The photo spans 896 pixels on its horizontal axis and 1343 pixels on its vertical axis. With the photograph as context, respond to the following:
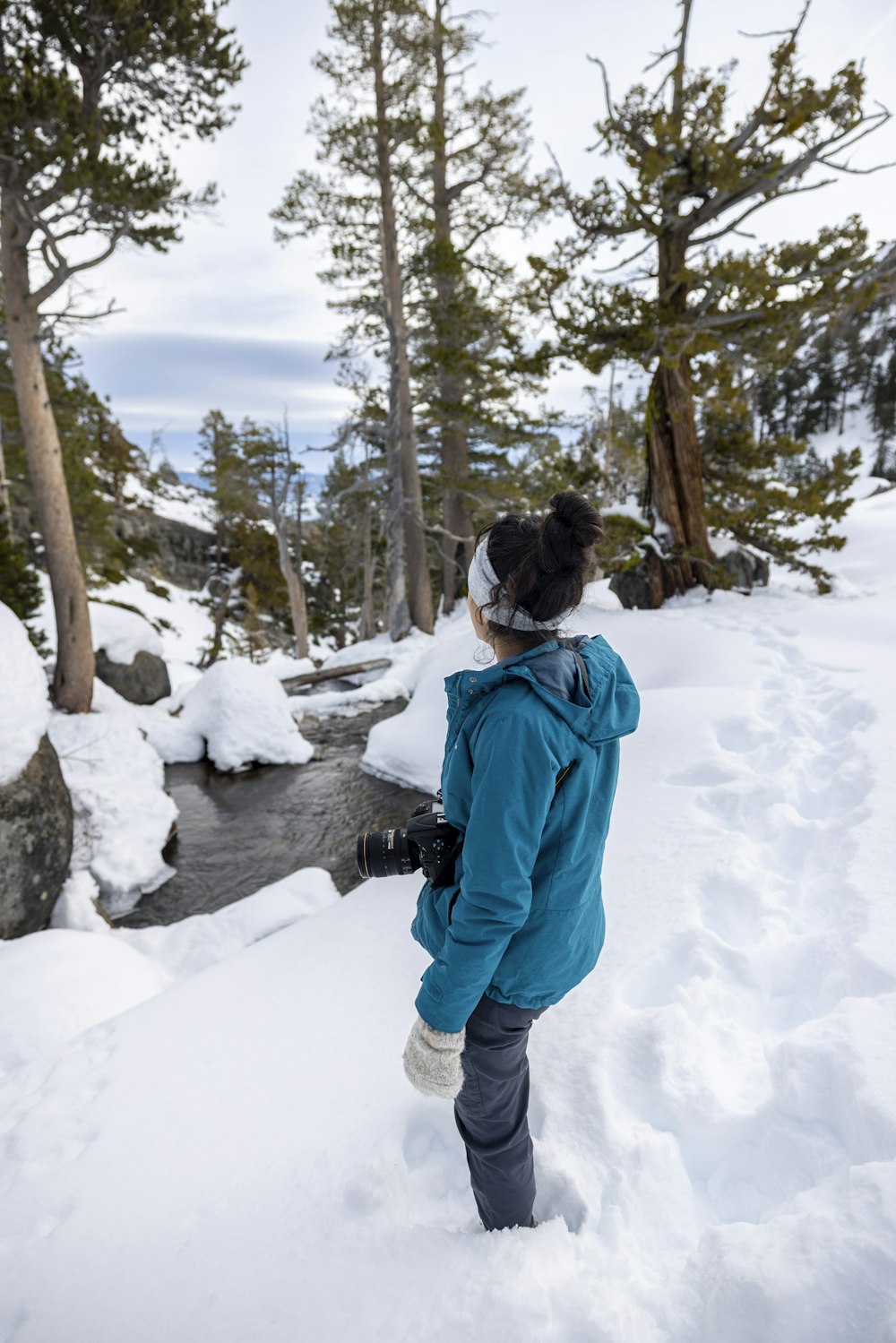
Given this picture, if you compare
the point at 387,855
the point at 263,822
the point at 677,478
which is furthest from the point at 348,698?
the point at 387,855

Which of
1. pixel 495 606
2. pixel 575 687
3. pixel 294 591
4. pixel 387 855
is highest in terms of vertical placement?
pixel 495 606

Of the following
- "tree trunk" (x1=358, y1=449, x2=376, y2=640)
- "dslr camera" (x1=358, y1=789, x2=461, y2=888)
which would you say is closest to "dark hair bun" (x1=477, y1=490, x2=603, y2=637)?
"dslr camera" (x1=358, y1=789, x2=461, y2=888)

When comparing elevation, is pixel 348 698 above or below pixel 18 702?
below

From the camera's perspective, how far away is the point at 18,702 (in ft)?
15.6

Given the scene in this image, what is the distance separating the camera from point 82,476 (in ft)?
54.0

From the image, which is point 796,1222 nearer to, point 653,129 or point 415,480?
point 653,129

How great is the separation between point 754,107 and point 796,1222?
35.5 ft

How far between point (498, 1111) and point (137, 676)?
35.8 feet

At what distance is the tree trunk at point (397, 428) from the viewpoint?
1235 centimetres

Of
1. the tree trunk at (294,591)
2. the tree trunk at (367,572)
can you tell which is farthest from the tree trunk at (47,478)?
the tree trunk at (294,591)

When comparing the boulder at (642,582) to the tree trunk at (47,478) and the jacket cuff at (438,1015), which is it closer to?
the tree trunk at (47,478)

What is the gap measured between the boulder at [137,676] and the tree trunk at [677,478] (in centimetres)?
919

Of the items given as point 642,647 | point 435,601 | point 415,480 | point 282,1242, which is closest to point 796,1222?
point 282,1242

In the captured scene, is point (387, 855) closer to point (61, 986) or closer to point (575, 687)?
point (575, 687)
